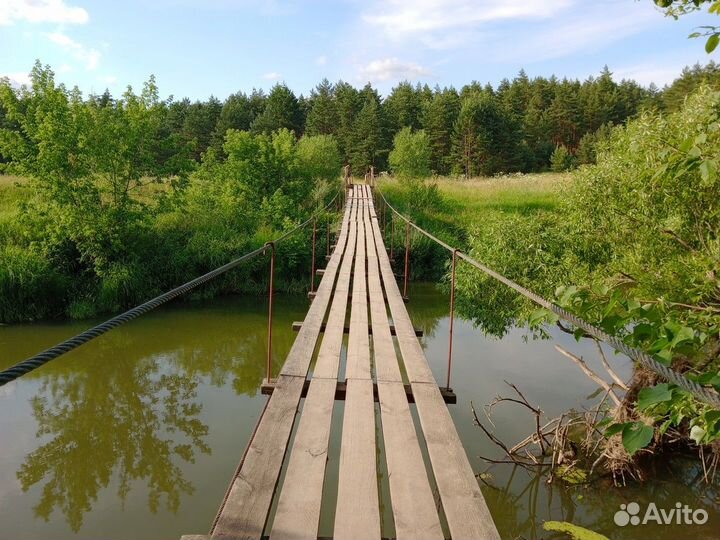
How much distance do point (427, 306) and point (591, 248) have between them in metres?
5.76

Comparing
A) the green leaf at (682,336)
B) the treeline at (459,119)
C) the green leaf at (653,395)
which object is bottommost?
the green leaf at (653,395)

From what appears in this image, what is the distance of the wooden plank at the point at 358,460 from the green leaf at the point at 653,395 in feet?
2.80

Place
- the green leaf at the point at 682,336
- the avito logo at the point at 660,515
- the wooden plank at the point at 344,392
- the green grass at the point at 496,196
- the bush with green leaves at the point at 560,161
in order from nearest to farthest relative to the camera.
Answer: the green leaf at the point at 682,336
the wooden plank at the point at 344,392
the avito logo at the point at 660,515
the green grass at the point at 496,196
the bush with green leaves at the point at 560,161

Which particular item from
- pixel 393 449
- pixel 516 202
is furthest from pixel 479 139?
pixel 393 449

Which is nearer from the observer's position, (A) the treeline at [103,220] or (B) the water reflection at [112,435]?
A: (B) the water reflection at [112,435]

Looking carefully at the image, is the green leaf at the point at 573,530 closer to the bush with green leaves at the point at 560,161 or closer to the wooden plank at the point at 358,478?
the wooden plank at the point at 358,478

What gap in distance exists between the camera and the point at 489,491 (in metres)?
4.84

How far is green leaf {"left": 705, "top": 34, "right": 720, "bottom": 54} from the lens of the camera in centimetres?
136

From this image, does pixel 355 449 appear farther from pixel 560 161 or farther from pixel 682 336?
pixel 560 161

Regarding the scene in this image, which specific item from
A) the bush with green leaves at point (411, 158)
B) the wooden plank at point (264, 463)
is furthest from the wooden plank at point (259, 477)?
the bush with green leaves at point (411, 158)

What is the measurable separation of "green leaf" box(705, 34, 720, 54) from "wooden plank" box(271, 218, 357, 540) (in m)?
1.66

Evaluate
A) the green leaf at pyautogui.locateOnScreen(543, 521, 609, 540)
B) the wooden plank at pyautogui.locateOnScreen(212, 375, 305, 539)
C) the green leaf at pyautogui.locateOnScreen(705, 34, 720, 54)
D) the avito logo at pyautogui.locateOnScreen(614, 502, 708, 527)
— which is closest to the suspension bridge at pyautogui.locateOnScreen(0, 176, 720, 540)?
the wooden plank at pyautogui.locateOnScreen(212, 375, 305, 539)

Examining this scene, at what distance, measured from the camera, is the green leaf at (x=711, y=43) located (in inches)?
53.6

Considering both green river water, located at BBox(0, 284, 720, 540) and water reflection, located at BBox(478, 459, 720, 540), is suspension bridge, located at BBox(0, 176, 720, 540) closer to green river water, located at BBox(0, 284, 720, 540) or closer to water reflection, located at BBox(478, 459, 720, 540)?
green river water, located at BBox(0, 284, 720, 540)
